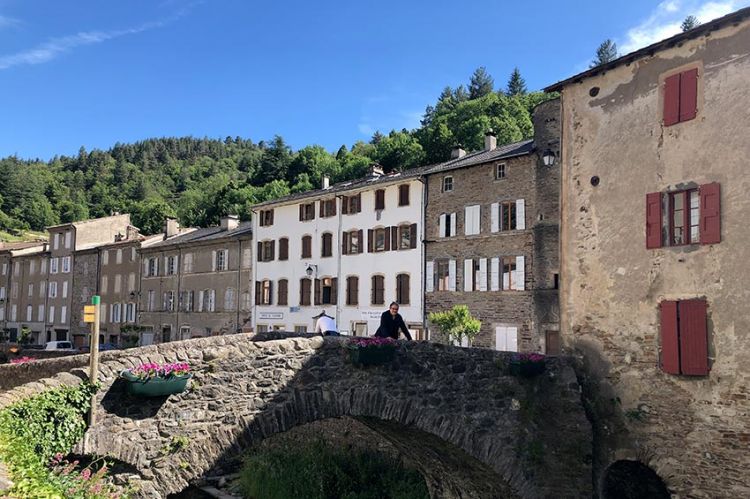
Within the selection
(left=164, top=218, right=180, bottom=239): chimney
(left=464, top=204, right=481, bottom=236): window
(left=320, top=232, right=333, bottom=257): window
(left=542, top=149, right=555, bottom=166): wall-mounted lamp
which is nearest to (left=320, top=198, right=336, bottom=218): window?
(left=320, top=232, right=333, bottom=257): window

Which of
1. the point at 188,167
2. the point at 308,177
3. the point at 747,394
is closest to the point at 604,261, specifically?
the point at 747,394

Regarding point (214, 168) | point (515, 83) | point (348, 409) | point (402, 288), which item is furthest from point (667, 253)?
point (214, 168)

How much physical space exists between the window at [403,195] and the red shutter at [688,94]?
1953cm

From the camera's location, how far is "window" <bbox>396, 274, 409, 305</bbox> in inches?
1251

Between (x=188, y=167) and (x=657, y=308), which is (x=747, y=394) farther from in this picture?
(x=188, y=167)

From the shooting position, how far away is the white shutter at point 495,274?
93.1 ft

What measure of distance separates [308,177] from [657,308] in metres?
61.4

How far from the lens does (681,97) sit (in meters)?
13.6

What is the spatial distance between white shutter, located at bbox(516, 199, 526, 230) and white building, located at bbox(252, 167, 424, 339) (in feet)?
17.6

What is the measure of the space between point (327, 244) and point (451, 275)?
893 centimetres

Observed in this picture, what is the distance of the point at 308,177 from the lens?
7275 centimetres

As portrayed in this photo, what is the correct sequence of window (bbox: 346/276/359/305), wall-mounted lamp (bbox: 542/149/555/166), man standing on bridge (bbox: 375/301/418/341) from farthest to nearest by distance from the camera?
window (bbox: 346/276/359/305)
wall-mounted lamp (bbox: 542/149/555/166)
man standing on bridge (bbox: 375/301/418/341)

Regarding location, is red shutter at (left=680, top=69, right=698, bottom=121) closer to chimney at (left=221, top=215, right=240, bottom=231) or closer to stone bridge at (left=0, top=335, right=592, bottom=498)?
stone bridge at (left=0, top=335, right=592, bottom=498)

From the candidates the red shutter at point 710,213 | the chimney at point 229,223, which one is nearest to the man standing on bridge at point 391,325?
the red shutter at point 710,213
